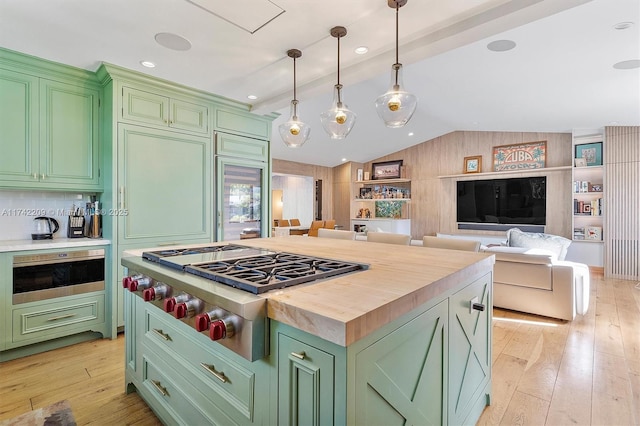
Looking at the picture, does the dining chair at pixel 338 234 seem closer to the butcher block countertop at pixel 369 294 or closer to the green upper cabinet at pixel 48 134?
the butcher block countertop at pixel 369 294

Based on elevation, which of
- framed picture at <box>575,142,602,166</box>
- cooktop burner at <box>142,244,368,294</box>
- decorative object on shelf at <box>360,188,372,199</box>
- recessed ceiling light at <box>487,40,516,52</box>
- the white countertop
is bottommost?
the white countertop

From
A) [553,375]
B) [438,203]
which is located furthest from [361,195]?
[553,375]

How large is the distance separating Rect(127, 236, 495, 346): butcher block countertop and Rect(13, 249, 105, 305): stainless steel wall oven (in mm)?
2375

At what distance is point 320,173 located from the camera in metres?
9.38

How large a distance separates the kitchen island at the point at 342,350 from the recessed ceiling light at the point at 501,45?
2.34 metres

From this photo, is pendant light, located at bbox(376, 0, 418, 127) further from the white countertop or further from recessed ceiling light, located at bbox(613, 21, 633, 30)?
the white countertop

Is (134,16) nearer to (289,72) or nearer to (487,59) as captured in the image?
(289,72)

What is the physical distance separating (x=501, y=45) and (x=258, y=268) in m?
3.18

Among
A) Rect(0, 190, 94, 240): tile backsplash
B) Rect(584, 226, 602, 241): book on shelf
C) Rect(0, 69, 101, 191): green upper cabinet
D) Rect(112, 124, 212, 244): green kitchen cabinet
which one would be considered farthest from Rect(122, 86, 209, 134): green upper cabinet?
Rect(584, 226, 602, 241): book on shelf

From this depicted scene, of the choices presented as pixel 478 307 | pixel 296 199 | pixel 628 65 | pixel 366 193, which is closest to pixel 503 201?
pixel 366 193

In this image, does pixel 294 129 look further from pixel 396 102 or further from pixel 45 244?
pixel 45 244

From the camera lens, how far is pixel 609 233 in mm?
5363

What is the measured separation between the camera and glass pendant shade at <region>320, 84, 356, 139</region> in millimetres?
2520

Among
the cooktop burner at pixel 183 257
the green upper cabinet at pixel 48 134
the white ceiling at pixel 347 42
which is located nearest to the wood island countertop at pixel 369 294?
the cooktop burner at pixel 183 257
